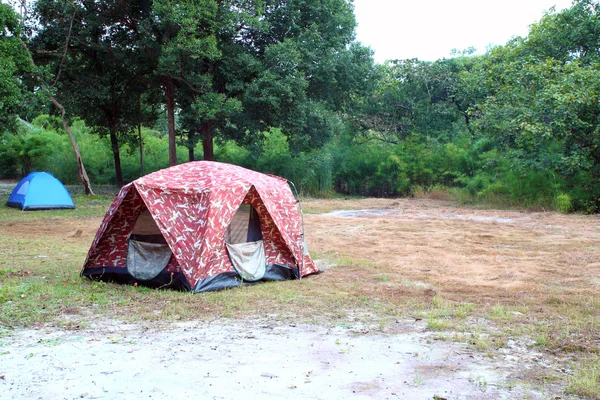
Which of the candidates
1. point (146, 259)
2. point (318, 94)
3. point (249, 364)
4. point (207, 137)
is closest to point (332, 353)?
point (249, 364)

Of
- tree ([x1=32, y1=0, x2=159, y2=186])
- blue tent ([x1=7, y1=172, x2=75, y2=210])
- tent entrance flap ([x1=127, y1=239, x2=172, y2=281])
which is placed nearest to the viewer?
tent entrance flap ([x1=127, y1=239, x2=172, y2=281])

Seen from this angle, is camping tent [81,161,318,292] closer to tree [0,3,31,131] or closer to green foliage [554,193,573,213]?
tree [0,3,31,131]

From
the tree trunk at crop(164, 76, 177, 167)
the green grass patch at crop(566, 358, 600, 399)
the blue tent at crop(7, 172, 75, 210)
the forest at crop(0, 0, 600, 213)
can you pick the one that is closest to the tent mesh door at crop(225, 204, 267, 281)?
the green grass patch at crop(566, 358, 600, 399)

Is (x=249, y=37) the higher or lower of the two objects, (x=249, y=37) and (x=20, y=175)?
the higher

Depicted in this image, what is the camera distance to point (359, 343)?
5.54m

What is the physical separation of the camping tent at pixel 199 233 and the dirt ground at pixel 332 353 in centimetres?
91

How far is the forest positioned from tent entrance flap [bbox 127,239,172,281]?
32.0 feet

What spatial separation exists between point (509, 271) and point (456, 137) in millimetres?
17564

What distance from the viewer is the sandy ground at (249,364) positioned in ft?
14.1

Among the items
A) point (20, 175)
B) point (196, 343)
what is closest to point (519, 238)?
point (196, 343)

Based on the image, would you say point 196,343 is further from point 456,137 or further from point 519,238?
point 456,137

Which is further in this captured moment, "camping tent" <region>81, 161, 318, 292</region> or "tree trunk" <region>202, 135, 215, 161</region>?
"tree trunk" <region>202, 135, 215, 161</region>

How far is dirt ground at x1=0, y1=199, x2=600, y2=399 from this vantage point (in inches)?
171

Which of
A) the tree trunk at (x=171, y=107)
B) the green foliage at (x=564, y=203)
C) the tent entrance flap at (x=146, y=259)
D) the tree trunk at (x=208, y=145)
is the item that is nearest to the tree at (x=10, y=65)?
the tree trunk at (x=171, y=107)
